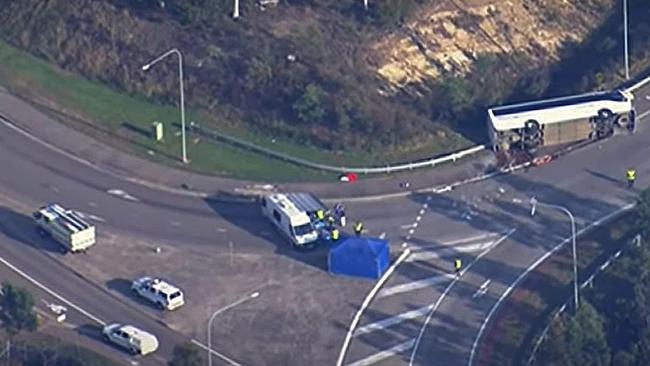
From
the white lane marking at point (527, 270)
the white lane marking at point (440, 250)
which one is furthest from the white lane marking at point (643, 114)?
the white lane marking at point (440, 250)

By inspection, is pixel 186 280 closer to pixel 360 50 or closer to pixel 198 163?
pixel 198 163

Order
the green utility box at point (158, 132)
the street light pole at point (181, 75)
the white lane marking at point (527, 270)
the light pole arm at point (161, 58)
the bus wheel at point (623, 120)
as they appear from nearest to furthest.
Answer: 1. the white lane marking at point (527, 270)
2. the street light pole at point (181, 75)
3. the green utility box at point (158, 132)
4. the bus wheel at point (623, 120)
5. the light pole arm at point (161, 58)

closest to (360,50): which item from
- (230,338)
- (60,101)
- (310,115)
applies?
(310,115)

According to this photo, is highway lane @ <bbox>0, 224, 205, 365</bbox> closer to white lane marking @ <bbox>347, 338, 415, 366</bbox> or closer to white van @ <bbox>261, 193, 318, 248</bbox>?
white lane marking @ <bbox>347, 338, 415, 366</bbox>

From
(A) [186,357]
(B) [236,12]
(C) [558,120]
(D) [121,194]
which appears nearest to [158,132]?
(D) [121,194]

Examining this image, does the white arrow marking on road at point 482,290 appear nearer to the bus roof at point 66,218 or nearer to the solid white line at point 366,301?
the solid white line at point 366,301

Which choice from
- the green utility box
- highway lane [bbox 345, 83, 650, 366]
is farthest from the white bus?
the green utility box
